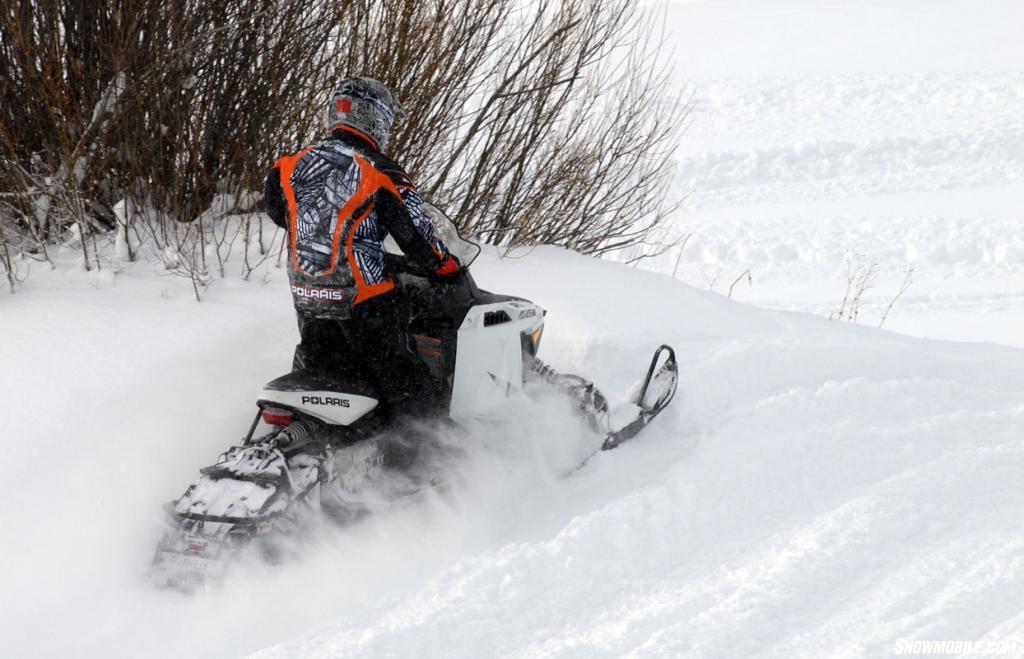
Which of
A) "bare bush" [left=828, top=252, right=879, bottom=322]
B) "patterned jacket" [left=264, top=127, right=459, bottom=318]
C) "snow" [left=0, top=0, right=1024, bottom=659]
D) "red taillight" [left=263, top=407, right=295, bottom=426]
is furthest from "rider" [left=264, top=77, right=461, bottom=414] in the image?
"bare bush" [left=828, top=252, right=879, bottom=322]

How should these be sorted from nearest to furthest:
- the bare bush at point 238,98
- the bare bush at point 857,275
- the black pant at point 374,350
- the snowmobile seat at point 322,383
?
the snowmobile seat at point 322,383, the black pant at point 374,350, the bare bush at point 238,98, the bare bush at point 857,275

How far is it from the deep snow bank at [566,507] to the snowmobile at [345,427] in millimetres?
107

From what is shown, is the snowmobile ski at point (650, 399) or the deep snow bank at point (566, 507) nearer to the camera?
the deep snow bank at point (566, 507)

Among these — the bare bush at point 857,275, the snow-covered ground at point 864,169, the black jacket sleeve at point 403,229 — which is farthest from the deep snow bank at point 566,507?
the bare bush at point 857,275

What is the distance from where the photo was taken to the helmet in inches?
132

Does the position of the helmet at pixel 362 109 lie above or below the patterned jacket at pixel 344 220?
above

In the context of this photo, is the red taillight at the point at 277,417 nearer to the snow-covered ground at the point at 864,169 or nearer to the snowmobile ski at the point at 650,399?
the snowmobile ski at the point at 650,399

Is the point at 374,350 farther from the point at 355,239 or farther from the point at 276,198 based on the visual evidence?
the point at 276,198

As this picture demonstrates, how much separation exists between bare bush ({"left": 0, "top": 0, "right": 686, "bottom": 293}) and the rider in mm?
1454

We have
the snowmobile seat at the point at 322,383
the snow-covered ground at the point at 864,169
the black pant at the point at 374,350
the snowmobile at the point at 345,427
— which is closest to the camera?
the snowmobile at the point at 345,427

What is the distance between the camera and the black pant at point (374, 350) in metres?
3.40

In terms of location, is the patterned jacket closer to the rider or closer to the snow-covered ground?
the rider

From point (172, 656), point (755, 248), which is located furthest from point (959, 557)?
point (755, 248)

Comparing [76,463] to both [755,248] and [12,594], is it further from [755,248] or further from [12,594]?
[755,248]
